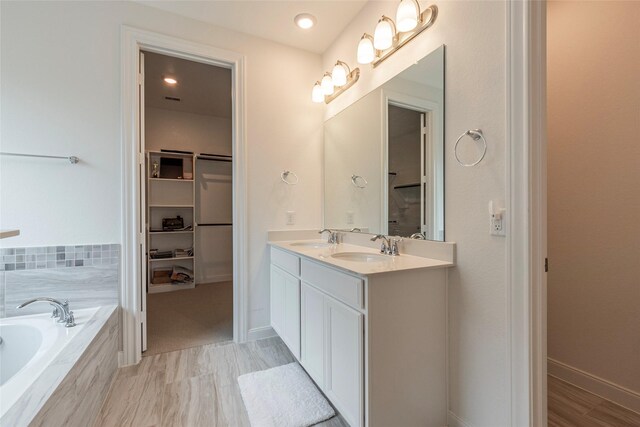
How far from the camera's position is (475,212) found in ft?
4.17

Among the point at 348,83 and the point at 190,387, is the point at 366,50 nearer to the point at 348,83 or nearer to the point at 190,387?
the point at 348,83

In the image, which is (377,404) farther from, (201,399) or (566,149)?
(566,149)

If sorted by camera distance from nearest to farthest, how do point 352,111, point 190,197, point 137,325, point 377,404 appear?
point 377,404
point 137,325
point 352,111
point 190,197

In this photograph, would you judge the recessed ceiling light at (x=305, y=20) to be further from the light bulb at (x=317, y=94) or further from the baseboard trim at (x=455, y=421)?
the baseboard trim at (x=455, y=421)

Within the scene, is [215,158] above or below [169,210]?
above

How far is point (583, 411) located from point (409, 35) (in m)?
2.28

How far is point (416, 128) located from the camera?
5.36 feet

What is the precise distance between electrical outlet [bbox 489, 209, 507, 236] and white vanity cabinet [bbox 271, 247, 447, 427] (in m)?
0.33

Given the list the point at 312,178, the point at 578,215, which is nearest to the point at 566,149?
the point at 578,215

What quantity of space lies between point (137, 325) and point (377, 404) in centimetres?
175

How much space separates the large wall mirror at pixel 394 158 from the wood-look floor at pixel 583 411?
1.12 meters

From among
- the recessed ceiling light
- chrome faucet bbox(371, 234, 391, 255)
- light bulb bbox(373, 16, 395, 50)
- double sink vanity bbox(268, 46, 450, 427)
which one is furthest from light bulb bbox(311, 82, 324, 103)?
chrome faucet bbox(371, 234, 391, 255)

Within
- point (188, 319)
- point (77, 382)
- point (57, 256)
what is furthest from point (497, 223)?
point (188, 319)

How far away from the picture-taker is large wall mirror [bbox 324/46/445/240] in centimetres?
150
